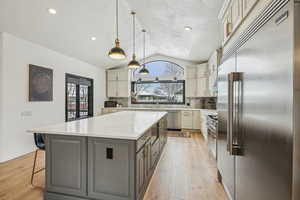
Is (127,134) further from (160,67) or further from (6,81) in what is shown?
(160,67)

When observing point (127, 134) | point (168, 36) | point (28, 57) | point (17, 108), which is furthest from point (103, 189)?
point (168, 36)

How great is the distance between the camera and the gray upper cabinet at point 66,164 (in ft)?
6.04

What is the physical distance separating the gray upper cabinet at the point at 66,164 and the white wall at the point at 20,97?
6.35ft

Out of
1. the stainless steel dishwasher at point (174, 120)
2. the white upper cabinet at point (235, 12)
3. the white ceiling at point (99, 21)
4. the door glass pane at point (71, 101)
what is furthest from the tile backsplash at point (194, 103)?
the white upper cabinet at point (235, 12)

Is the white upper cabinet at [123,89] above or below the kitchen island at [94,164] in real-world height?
above

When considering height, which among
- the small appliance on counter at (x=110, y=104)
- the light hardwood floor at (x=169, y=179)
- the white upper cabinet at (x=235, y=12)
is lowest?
the light hardwood floor at (x=169, y=179)

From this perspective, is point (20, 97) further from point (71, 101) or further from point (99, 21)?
point (99, 21)

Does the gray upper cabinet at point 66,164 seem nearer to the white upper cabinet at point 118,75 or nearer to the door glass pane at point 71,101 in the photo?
the door glass pane at point 71,101

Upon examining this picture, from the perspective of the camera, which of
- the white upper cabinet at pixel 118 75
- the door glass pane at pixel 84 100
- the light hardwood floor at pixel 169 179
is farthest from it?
the white upper cabinet at pixel 118 75

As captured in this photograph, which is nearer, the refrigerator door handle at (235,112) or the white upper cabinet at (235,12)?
the refrigerator door handle at (235,112)

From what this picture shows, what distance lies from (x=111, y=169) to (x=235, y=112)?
1.39 metres

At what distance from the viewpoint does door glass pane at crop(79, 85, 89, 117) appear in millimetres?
5570

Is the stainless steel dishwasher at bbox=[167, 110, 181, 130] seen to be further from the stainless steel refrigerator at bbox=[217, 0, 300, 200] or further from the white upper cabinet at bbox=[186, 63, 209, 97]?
the stainless steel refrigerator at bbox=[217, 0, 300, 200]

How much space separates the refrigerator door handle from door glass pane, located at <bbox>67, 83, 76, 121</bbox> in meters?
4.65
